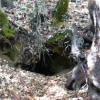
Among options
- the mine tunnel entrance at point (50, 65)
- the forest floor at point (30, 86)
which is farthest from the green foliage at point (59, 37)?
the forest floor at point (30, 86)

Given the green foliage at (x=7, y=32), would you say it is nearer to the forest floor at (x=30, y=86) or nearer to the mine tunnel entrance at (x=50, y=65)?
the forest floor at (x=30, y=86)

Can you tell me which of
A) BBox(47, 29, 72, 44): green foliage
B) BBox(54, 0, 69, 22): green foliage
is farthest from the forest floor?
BBox(54, 0, 69, 22): green foliage

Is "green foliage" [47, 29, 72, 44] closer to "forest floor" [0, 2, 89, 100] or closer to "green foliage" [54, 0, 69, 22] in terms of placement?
"forest floor" [0, 2, 89, 100]

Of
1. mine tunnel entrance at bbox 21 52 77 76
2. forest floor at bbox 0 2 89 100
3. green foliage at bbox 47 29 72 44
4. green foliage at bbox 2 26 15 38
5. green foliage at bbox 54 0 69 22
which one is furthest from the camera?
green foliage at bbox 54 0 69 22

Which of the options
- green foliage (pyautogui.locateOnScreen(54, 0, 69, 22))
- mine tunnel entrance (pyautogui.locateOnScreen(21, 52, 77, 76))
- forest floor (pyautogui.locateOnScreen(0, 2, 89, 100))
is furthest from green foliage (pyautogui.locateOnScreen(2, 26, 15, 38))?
green foliage (pyautogui.locateOnScreen(54, 0, 69, 22))

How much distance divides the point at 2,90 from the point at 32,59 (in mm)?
1699

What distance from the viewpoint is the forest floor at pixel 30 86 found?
590 centimetres

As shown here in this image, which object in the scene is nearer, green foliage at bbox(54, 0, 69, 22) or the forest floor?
the forest floor

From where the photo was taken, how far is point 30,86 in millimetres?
6305

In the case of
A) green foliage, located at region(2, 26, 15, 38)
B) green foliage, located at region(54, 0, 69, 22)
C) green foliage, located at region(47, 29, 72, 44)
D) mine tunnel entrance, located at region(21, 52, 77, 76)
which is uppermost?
green foliage, located at region(54, 0, 69, 22)

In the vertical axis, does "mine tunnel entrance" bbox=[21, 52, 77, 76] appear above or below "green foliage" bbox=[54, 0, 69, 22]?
below

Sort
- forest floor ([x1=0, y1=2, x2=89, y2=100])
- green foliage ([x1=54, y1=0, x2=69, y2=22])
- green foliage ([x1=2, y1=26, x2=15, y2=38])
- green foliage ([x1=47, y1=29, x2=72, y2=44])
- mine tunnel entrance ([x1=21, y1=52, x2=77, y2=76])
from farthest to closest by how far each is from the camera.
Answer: green foliage ([x1=54, y1=0, x2=69, y2=22]) < mine tunnel entrance ([x1=21, y1=52, x2=77, y2=76]) < green foliage ([x1=47, y1=29, x2=72, y2=44]) < green foliage ([x1=2, y1=26, x2=15, y2=38]) < forest floor ([x1=0, y1=2, x2=89, y2=100])

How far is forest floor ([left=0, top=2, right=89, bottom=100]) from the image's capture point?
5.90 m

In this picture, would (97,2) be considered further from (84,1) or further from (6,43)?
(84,1)
